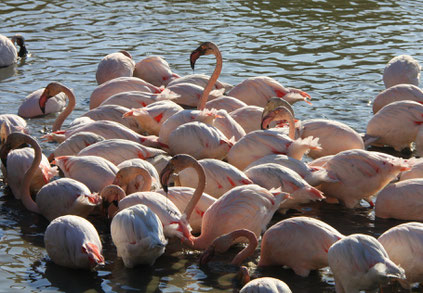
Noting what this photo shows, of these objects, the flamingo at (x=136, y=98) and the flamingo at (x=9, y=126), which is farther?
the flamingo at (x=136, y=98)

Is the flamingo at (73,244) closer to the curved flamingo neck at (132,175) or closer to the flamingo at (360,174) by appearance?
the curved flamingo neck at (132,175)

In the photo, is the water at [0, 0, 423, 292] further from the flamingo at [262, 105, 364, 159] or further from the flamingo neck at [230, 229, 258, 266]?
the flamingo at [262, 105, 364, 159]

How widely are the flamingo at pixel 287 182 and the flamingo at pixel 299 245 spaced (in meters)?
0.67

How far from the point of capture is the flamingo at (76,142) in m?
6.15

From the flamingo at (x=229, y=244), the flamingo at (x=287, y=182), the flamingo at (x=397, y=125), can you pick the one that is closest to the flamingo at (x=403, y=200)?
the flamingo at (x=287, y=182)

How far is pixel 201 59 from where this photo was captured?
9.82 m

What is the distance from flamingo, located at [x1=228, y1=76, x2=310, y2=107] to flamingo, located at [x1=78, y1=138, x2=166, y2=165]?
→ 1872 mm

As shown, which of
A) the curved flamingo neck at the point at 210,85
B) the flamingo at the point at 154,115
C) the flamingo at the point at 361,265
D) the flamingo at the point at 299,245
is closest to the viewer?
Result: the flamingo at the point at 361,265

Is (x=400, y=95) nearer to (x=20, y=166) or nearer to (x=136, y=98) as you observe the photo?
(x=136, y=98)

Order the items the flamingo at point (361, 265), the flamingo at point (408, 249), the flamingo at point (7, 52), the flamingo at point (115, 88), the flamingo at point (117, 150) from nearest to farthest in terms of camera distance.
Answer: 1. the flamingo at point (361, 265)
2. the flamingo at point (408, 249)
3. the flamingo at point (117, 150)
4. the flamingo at point (115, 88)
5. the flamingo at point (7, 52)

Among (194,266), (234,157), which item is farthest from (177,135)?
(194,266)

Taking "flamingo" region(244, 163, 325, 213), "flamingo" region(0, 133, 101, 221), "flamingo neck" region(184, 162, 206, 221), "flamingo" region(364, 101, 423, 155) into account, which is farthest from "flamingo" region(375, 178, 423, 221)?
"flamingo" region(0, 133, 101, 221)

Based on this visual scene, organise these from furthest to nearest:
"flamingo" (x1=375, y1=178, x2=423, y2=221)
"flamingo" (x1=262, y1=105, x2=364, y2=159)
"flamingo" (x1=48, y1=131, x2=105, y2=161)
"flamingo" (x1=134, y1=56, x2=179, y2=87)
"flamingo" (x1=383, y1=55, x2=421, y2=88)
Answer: "flamingo" (x1=134, y1=56, x2=179, y2=87) → "flamingo" (x1=383, y1=55, x2=421, y2=88) → "flamingo" (x1=262, y1=105, x2=364, y2=159) → "flamingo" (x1=48, y1=131, x2=105, y2=161) → "flamingo" (x1=375, y1=178, x2=423, y2=221)

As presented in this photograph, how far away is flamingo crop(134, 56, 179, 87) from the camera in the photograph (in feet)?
28.4
